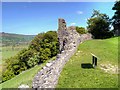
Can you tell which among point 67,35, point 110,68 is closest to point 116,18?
point 67,35

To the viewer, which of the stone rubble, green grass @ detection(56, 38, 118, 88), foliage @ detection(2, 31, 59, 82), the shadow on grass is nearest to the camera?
green grass @ detection(56, 38, 118, 88)

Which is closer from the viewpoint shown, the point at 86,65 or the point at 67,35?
the point at 86,65

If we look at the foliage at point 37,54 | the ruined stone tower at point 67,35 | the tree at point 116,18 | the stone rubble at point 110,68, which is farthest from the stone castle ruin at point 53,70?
the tree at point 116,18

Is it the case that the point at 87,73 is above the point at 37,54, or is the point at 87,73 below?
above

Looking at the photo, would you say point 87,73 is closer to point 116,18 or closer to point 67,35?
point 67,35

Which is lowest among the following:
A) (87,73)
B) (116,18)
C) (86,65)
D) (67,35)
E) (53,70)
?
(87,73)

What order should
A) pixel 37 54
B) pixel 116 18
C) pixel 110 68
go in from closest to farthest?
pixel 110 68 → pixel 37 54 → pixel 116 18

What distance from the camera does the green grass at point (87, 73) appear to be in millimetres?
18312

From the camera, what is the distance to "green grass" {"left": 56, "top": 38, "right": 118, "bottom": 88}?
60.1ft

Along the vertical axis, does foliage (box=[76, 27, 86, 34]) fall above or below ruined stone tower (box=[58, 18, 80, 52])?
above

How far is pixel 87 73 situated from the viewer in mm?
20391

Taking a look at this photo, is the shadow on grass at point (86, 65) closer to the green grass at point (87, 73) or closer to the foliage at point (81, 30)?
the green grass at point (87, 73)

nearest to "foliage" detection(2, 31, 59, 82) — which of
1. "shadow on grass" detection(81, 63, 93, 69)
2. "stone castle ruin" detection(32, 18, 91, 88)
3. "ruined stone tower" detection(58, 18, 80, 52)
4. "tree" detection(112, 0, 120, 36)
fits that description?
"tree" detection(112, 0, 120, 36)

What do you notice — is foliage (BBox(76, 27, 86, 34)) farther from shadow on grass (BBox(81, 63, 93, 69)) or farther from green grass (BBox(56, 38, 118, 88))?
shadow on grass (BBox(81, 63, 93, 69))
